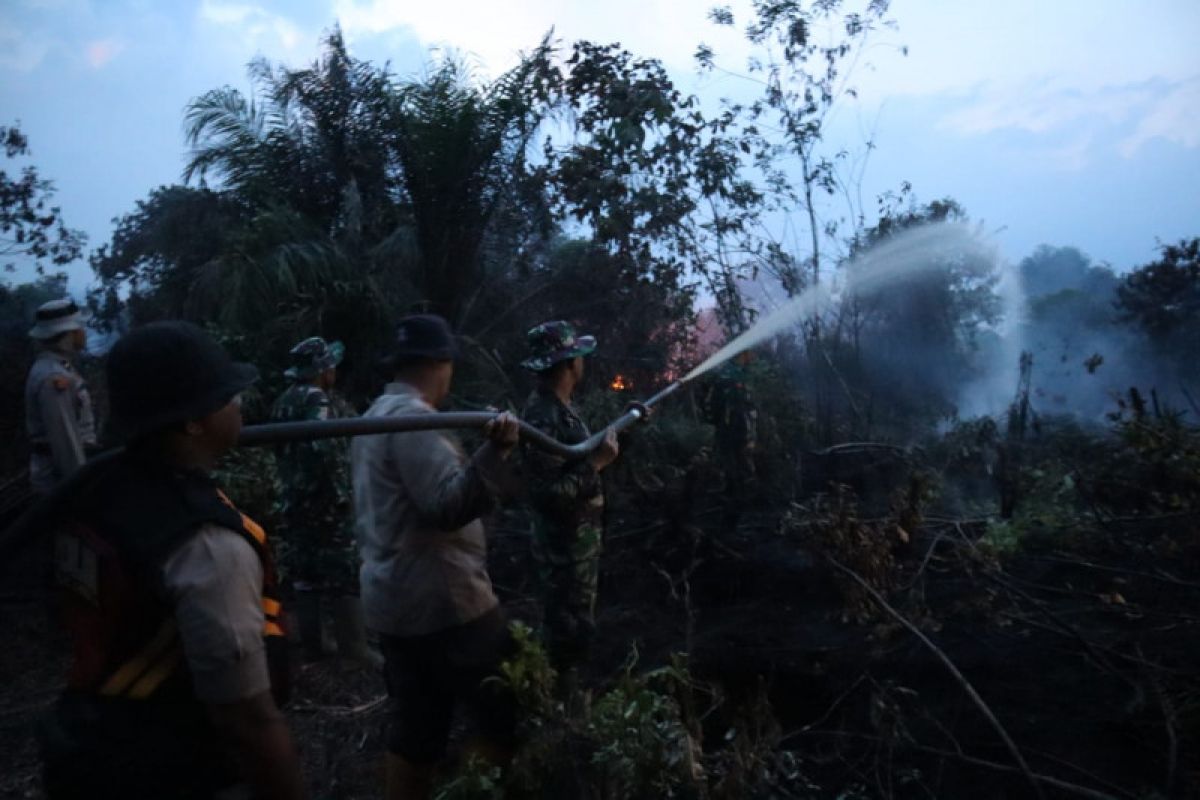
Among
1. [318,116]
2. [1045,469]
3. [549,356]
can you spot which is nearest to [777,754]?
[549,356]

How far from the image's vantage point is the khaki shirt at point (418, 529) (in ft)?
9.83

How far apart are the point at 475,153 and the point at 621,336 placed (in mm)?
2966

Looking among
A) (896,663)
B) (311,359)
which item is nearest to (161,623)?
(311,359)

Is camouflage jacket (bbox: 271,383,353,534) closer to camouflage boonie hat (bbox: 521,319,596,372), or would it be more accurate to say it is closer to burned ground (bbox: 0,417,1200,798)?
burned ground (bbox: 0,417,1200,798)

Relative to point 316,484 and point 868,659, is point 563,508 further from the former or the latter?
point 868,659

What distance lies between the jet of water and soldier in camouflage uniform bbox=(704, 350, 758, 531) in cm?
47

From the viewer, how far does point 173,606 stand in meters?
1.67

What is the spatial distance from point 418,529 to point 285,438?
923mm

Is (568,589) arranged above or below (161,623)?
below

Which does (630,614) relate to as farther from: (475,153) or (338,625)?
(475,153)

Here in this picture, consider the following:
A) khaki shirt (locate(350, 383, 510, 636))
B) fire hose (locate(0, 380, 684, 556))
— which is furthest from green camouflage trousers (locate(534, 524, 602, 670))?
khaki shirt (locate(350, 383, 510, 636))

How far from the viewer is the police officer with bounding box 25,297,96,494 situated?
17.5 feet

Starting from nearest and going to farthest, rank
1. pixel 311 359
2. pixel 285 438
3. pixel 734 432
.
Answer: pixel 285 438 → pixel 311 359 → pixel 734 432

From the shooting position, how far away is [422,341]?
3.33 meters
